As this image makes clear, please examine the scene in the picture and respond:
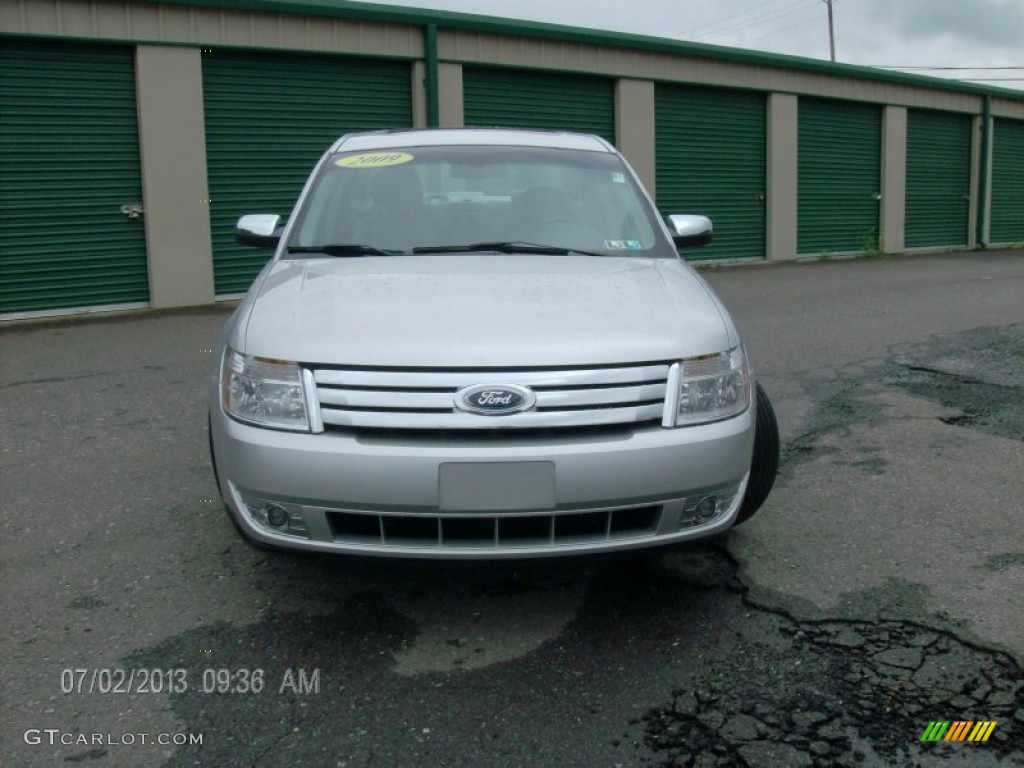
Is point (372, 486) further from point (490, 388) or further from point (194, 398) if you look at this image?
point (194, 398)

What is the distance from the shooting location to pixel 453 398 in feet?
9.36

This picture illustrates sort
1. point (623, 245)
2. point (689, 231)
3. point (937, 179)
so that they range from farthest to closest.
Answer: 1. point (937, 179)
2. point (689, 231)
3. point (623, 245)

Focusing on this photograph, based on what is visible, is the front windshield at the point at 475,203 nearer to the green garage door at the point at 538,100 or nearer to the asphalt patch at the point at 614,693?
the asphalt patch at the point at 614,693

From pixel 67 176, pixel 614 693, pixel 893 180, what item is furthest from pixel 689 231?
pixel 893 180

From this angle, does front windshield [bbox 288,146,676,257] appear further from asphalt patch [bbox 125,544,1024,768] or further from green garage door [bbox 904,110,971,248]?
green garage door [bbox 904,110,971,248]

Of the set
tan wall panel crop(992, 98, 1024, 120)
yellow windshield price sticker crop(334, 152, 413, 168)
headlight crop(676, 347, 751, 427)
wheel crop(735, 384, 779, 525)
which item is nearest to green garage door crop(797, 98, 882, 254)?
tan wall panel crop(992, 98, 1024, 120)

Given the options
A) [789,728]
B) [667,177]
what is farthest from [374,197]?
[667,177]

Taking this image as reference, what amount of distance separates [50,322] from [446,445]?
9.30 m

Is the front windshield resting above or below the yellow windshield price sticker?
below

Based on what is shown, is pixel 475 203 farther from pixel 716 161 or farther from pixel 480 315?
pixel 716 161

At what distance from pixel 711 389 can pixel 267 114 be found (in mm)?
10376

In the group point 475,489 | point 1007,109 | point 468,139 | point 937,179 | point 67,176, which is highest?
point 1007,109

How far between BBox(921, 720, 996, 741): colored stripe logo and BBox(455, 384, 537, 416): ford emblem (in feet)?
4.48

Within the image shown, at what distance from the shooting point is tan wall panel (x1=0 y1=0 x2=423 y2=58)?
34.4ft
